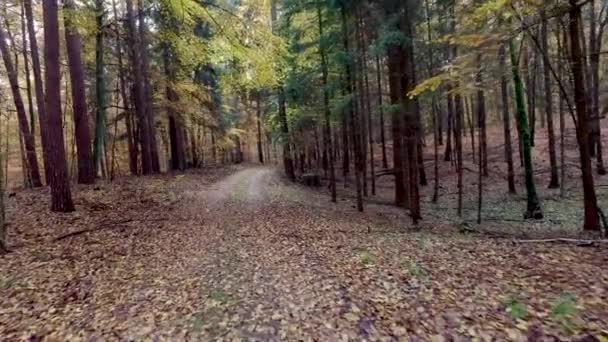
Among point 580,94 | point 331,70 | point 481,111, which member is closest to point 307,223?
point 580,94

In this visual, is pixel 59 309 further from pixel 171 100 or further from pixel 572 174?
pixel 572 174

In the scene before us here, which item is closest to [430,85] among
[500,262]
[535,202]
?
[500,262]

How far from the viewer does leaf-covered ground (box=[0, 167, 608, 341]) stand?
4.31 meters

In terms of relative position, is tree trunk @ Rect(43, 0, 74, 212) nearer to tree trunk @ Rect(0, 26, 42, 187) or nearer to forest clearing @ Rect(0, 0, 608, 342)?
forest clearing @ Rect(0, 0, 608, 342)

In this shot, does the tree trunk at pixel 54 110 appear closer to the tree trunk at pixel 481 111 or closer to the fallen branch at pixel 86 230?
the fallen branch at pixel 86 230

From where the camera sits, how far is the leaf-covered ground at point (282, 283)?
4312 millimetres

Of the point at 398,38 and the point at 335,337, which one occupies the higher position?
the point at 398,38

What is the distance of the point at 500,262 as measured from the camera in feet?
20.1

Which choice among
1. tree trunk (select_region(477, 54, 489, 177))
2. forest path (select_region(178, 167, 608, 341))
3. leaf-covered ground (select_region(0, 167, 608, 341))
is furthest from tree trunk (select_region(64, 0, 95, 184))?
tree trunk (select_region(477, 54, 489, 177))

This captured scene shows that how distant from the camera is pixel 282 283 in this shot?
5891mm

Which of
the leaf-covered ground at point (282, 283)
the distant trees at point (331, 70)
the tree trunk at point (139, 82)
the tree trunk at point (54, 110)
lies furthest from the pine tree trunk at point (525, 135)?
the tree trunk at point (139, 82)

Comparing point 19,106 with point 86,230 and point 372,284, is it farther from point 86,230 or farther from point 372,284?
point 372,284

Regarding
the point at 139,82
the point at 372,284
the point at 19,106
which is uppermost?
the point at 139,82

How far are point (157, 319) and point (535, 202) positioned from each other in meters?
11.4
